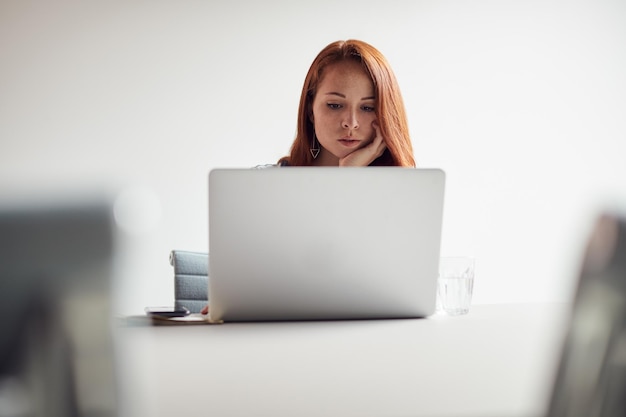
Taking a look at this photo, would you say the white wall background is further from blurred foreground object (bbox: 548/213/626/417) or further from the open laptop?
blurred foreground object (bbox: 548/213/626/417)

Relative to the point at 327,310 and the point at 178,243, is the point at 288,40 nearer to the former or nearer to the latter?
the point at 178,243

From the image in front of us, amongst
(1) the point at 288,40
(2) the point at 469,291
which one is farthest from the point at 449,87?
(2) the point at 469,291

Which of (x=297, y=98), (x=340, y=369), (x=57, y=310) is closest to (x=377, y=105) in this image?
(x=297, y=98)

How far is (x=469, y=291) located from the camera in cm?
157

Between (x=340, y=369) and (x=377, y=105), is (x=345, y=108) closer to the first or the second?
(x=377, y=105)

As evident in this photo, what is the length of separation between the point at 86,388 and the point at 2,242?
0.10 m

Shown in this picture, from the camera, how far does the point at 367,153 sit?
254 centimetres

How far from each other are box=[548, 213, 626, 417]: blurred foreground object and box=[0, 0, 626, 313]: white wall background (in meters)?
3.30

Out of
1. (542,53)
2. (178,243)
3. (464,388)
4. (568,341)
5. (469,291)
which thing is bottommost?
(178,243)

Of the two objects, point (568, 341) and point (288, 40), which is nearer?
point (568, 341)

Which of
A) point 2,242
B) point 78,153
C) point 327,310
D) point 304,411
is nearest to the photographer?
point 2,242

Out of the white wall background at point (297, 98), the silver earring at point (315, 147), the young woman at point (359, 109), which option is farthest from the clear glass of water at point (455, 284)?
the white wall background at point (297, 98)

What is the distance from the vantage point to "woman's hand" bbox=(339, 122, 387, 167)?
2520 millimetres

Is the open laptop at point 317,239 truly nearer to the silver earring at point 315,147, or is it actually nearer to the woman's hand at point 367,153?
the woman's hand at point 367,153
